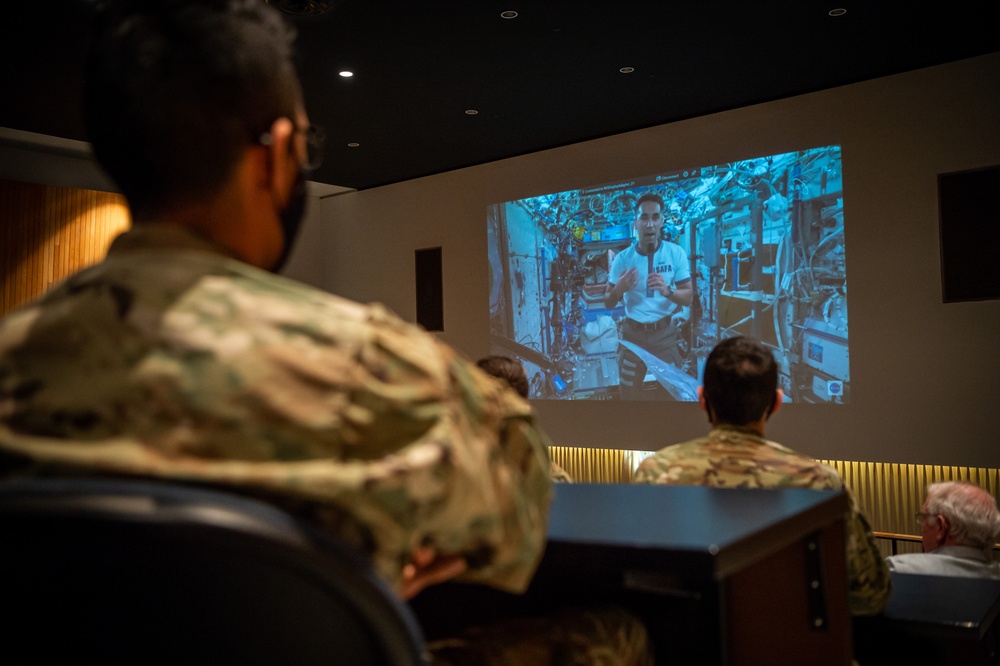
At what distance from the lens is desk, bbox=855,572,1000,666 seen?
1.25 meters

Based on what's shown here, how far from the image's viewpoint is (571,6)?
3.82 metres

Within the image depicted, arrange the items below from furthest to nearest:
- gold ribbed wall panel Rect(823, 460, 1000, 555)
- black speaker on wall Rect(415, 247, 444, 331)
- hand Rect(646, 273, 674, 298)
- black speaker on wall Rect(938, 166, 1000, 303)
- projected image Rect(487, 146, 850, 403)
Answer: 1. black speaker on wall Rect(415, 247, 444, 331)
2. hand Rect(646, 273, 674, 298)
3. projected image Rect(487, 146, 850, 403)
4. gold ribbed wall panel Rect(823, 460, 1000, 555)
5. black speaker on wall Rect(938, 166, 1000, 303)

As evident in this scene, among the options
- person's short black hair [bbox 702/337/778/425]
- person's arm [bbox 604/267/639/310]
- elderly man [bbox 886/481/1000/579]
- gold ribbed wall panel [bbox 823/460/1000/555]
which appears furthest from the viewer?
person's arm [bbox 604/267/639/310]

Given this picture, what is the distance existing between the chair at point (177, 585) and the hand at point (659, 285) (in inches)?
207

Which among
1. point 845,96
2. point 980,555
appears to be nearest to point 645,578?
point 980,555

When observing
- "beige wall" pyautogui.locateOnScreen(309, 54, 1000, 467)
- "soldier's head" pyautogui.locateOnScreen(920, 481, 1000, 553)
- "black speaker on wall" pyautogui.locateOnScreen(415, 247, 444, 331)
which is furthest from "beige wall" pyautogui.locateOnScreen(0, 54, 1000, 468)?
"soldier's head" pyautogui.locateOnScreen(920, 481, 1000, 553)

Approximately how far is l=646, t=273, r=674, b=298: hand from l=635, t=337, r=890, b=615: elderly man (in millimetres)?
3452

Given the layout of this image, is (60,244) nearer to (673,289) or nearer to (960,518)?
(673,289)

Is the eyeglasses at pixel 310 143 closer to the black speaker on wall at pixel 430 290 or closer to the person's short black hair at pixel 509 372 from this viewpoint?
the person's short black hair at pixel 509 372

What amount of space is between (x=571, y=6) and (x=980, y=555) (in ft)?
9.35

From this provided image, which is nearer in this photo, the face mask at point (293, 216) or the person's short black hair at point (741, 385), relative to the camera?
the face mask at point (293, 216)

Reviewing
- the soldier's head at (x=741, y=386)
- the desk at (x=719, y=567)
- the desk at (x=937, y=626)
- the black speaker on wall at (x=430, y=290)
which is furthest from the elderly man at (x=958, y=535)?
the black speaker on wall at (x=430, y=290)

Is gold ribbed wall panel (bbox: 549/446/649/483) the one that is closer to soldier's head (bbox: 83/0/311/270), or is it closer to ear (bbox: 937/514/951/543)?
ear (bbox: 937/514/951/543)

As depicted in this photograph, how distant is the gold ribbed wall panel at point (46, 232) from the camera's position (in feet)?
18.7
